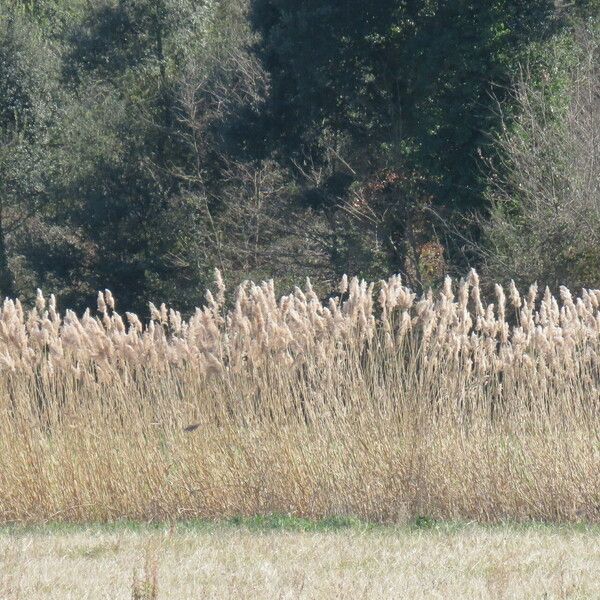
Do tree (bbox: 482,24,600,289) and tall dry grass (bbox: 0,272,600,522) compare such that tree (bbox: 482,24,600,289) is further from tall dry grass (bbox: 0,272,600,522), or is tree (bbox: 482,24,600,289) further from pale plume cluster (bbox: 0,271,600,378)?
tall dry grass (bbox: 0,272,600,522)

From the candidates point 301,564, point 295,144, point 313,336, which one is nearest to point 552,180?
point 295,144

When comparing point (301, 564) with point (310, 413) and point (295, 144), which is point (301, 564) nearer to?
point (310, 413)

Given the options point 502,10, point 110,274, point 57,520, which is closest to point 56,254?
point 110,274

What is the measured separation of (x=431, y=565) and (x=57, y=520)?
10.7ft

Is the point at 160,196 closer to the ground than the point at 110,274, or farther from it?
farther from it

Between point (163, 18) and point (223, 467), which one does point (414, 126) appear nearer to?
point (163, 18)

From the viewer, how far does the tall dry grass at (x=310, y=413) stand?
729cm

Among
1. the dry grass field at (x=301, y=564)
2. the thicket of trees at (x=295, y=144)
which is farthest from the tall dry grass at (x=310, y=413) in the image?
the thicket of trees at (x=295, y=144)

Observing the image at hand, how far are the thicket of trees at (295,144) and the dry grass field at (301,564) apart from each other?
910 centimetres

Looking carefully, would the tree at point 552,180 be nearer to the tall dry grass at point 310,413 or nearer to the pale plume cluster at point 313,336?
the pale plume cluster at point 313,336

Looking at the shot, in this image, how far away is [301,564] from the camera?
17.5 feet

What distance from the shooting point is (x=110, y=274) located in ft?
79.7

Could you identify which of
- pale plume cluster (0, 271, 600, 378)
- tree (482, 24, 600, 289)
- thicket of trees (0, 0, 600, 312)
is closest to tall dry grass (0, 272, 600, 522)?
pale plume cluster (0, 271, 600, 378)

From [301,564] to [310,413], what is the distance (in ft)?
7.34
